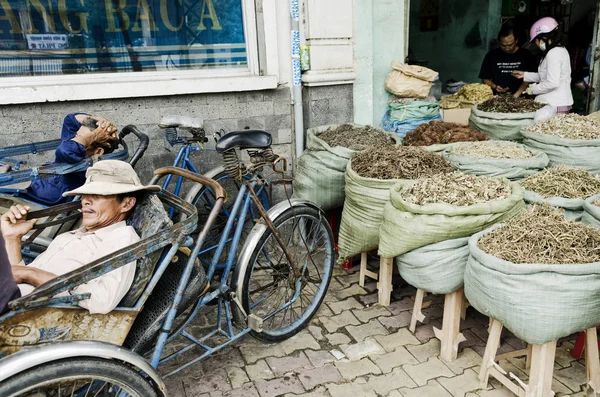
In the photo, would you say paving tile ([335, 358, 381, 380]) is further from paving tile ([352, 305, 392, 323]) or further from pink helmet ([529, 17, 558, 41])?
pink helmet ([529, 17, 558, 41])

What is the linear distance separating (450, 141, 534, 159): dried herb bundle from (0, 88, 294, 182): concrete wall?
5.79ft

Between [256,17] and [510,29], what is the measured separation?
338 centimetres

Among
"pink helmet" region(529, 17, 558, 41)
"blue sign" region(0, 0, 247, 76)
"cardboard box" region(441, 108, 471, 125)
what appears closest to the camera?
"blue sign" region(0, 0, 247, 76)

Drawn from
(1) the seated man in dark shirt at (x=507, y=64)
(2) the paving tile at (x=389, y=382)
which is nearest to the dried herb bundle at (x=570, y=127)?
(1) the seated man in dark shirt at (x=507, y=64)

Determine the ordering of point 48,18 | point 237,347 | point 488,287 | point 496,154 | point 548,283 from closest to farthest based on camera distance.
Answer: point 548,283 → point 488,287 → point 237,347 → point 496,154 → point 48,18

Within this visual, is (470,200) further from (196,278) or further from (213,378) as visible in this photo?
(213,378)

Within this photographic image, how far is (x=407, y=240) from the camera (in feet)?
9.87

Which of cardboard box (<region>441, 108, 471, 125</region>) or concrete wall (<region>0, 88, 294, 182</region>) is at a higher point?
concrete wall (<region>0, 88, 294, 182</region>)

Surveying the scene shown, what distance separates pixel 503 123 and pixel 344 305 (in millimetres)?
2417

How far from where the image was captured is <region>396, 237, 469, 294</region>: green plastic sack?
2941 millimetres

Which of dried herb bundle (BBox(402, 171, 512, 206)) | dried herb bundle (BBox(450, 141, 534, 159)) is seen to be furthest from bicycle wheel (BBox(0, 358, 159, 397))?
dried herb bundle (BBox(450, 141, 534, 159))

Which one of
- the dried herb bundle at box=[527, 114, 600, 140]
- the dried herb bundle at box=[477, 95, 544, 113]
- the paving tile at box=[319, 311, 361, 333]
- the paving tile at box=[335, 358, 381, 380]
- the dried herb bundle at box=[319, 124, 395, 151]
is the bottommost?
the paving tile at box=[319, 311, 361, 333]

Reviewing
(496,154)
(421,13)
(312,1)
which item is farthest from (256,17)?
(421,13)

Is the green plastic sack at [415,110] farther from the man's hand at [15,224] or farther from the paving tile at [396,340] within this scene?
the man's hand at [15,224]
